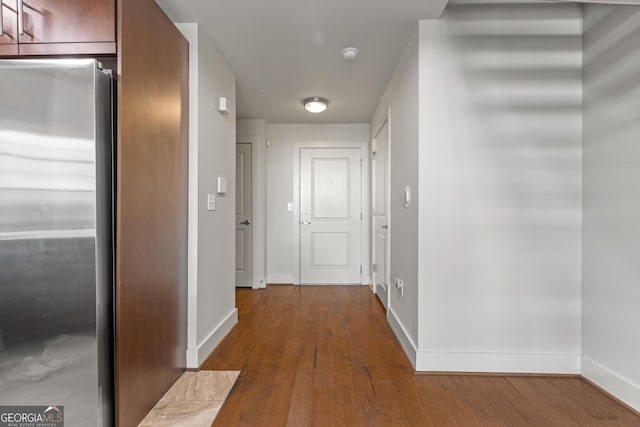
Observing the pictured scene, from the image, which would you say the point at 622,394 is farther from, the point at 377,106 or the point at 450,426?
the point at 377,106

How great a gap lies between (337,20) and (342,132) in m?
2.62

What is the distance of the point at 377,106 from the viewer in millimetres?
4039

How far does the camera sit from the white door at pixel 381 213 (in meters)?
3.59

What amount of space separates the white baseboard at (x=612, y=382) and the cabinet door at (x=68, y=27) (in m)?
3.01

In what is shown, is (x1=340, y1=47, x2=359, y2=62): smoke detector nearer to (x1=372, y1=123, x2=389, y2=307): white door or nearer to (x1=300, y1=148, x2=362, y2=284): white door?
(x1=372, y1=123, x2=389, y2=307): white door

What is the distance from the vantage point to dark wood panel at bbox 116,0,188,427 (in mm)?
1578

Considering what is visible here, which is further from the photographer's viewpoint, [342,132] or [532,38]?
[342,132]

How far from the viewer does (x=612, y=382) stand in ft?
6.27

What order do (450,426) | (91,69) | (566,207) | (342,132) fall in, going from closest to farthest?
(91,69) < (450,426) < (566,207) < (342,132)

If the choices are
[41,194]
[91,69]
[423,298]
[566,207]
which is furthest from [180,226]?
[566,207]

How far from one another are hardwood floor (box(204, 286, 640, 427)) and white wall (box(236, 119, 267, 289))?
1.75 m

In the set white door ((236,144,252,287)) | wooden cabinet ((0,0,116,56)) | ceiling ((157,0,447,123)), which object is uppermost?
ceiling ((157,0,447,123))

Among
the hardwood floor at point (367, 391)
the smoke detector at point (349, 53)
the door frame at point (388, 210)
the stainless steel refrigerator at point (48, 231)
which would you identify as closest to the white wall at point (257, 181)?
the door frame at point (388, 210)

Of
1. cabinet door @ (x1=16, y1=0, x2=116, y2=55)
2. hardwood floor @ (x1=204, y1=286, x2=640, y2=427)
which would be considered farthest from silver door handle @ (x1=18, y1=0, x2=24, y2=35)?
hardwood floor @ (x1=204, y1=286, x2=640, y2=427)
